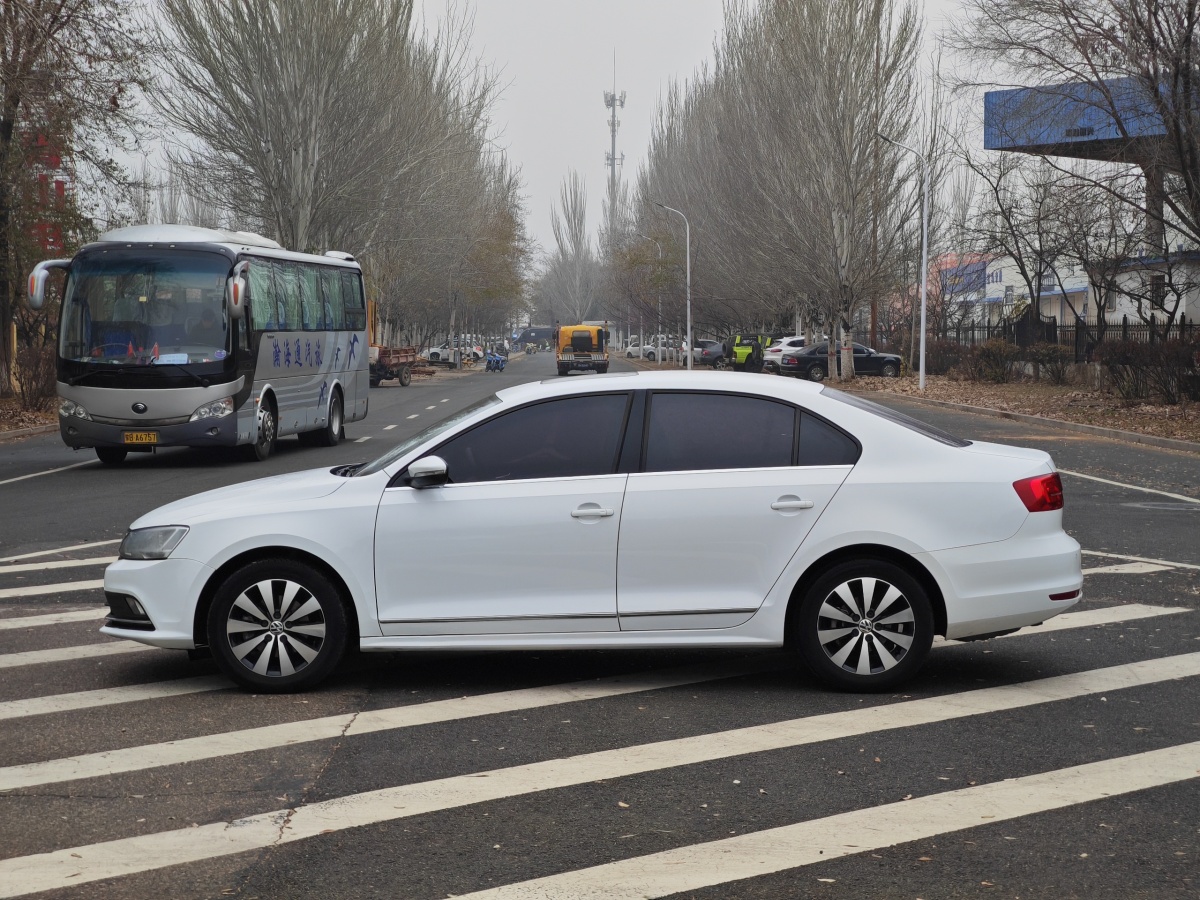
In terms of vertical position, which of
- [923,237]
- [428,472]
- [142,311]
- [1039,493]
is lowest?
[1039,493]

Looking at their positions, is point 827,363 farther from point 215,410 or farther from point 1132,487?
point 1132,487

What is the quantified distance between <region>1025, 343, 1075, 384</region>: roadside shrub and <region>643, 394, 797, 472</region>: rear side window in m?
35.3

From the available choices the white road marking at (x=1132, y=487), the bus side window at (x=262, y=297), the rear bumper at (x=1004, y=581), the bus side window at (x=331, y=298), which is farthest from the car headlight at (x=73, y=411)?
the rear bumper at (x=1004, y=581)

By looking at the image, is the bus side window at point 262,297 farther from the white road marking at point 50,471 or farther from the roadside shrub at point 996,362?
the roadside shrub at point 996,362

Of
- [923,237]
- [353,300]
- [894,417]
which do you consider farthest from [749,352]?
[894,417]

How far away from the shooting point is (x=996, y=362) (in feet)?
143

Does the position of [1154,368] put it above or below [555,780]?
above

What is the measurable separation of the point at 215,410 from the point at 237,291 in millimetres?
1616

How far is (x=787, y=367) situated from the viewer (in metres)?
55.2

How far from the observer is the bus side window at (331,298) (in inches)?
931

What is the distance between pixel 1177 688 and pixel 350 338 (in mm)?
19876

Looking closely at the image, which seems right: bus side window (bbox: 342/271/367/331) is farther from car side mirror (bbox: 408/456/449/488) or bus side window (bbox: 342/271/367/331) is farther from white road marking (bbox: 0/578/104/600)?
car side mirror (bbox: 408/456/449/488)

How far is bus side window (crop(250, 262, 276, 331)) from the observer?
64.6 feet

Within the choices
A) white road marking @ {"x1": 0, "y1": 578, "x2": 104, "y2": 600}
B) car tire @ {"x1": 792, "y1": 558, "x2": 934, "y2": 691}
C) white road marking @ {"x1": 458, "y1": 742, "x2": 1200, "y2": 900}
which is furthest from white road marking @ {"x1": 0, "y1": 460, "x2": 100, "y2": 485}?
white road marking @ {"x1": 458, "y1": 742, "x2": 1200, "y2": 900}
